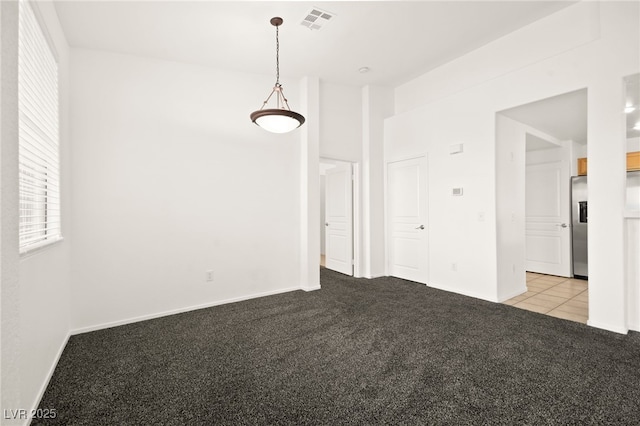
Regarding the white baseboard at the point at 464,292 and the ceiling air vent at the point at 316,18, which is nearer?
the ceiling air vent at the point at 316,18

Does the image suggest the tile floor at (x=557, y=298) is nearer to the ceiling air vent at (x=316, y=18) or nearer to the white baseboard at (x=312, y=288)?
the white baseboard at (x=312, y=288)

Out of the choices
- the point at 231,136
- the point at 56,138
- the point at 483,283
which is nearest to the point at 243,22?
the point at 231,136

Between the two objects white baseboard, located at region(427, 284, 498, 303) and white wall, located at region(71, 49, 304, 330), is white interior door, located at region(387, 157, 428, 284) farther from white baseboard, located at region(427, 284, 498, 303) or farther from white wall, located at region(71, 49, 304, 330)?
white wall, located at region(71, 49, 304, 330)

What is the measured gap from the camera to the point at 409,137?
16.9 ft

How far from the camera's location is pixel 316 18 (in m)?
3.23

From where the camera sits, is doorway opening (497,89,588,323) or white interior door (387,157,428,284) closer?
doorway opening (497,89,588,323)

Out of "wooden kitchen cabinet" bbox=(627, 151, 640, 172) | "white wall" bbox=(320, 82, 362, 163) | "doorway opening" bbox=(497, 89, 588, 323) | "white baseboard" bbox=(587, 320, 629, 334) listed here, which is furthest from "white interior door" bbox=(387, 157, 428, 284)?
"wooden kitchen cabinet" bbox=(627, 151, 640, 172)

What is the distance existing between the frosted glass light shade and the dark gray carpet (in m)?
2.16

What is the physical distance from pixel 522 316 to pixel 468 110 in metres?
2.76

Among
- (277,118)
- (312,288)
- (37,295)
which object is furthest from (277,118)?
(312,288)

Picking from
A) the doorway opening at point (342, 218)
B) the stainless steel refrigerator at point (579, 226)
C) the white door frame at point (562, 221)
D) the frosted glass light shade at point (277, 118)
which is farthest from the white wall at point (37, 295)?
the stainless steel refrigerator at point (579, 226)

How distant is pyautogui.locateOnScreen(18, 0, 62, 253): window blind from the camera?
1.97 meters

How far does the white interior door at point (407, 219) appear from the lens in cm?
499

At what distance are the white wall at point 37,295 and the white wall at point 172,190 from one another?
24cm
